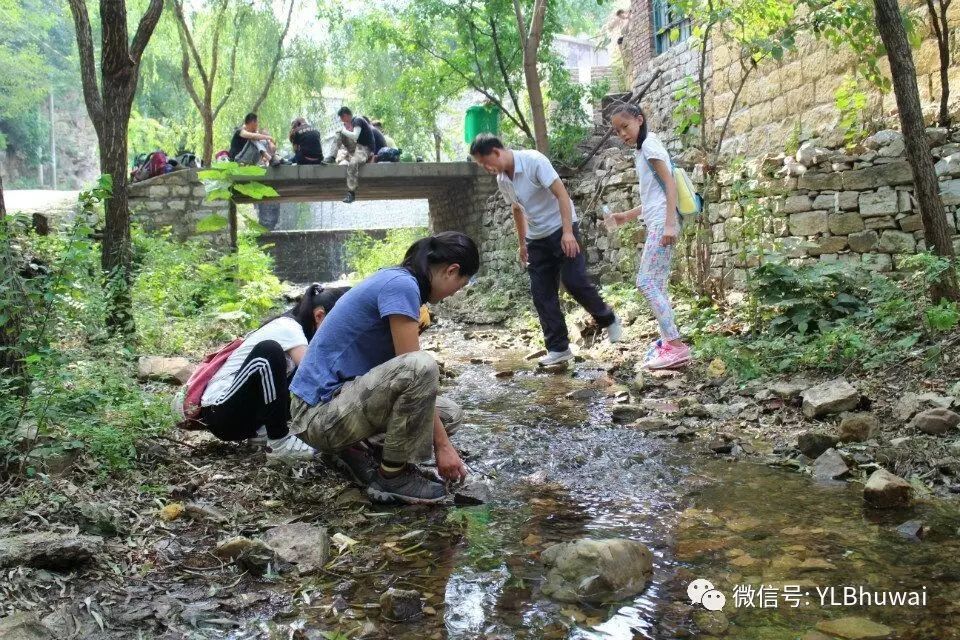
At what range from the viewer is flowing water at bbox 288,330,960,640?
2004mm

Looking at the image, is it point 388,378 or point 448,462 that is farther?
point 448,462

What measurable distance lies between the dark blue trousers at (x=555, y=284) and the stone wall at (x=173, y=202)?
8128 mm

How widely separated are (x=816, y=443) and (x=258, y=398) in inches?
98.2

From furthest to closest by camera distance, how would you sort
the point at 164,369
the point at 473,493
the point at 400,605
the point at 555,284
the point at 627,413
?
the point at 555,284 < the point at 164,369 < the point at 627,413 < the point at 473,493 < the point at 400,605

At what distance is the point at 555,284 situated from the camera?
5.85m

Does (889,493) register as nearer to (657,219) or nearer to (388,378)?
(388,378)

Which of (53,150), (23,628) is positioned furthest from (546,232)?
(53,150)

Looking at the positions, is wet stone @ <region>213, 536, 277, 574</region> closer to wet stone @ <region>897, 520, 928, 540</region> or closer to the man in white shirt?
wet stone @ <region>897, 520, 928, 540</region>

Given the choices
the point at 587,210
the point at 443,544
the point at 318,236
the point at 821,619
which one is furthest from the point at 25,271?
the point at 318,236

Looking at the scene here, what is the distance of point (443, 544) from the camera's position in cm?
264

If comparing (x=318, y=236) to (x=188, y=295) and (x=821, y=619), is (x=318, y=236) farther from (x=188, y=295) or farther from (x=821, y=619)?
(x=821, y=619)

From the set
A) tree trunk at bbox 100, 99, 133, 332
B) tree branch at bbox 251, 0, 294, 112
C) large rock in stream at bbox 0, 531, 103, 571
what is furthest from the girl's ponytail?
Answer: tree branch at bbox 251, 0, 294, 112

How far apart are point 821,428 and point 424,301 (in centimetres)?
206

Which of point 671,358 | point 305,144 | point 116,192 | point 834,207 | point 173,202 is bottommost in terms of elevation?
point 671,358
